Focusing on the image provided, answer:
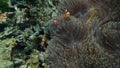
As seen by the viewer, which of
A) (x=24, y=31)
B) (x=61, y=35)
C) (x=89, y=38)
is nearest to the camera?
(x=89, y=38)

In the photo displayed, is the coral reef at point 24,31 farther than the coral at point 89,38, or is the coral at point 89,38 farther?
the coral reef at point 24,31

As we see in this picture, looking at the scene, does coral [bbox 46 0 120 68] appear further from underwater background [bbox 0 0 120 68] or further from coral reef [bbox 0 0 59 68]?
coral reef [bbox 0 0 59 68]

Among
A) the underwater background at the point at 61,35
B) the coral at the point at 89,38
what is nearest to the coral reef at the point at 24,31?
the underwater background at the point at 61,35

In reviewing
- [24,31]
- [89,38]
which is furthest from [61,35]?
[24,31]

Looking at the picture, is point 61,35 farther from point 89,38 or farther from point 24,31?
point 24,31

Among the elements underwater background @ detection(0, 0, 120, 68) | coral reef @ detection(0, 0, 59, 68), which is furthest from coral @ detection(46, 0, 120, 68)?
coral reef @ detection(0, 0, 59, 68)

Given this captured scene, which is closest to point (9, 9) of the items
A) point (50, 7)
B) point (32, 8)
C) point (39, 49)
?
point (32, 8)

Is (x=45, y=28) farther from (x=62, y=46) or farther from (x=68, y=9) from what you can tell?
(x=62, y=46)

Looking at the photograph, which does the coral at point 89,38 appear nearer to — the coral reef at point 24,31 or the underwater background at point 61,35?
the underwater background at point 61,35
